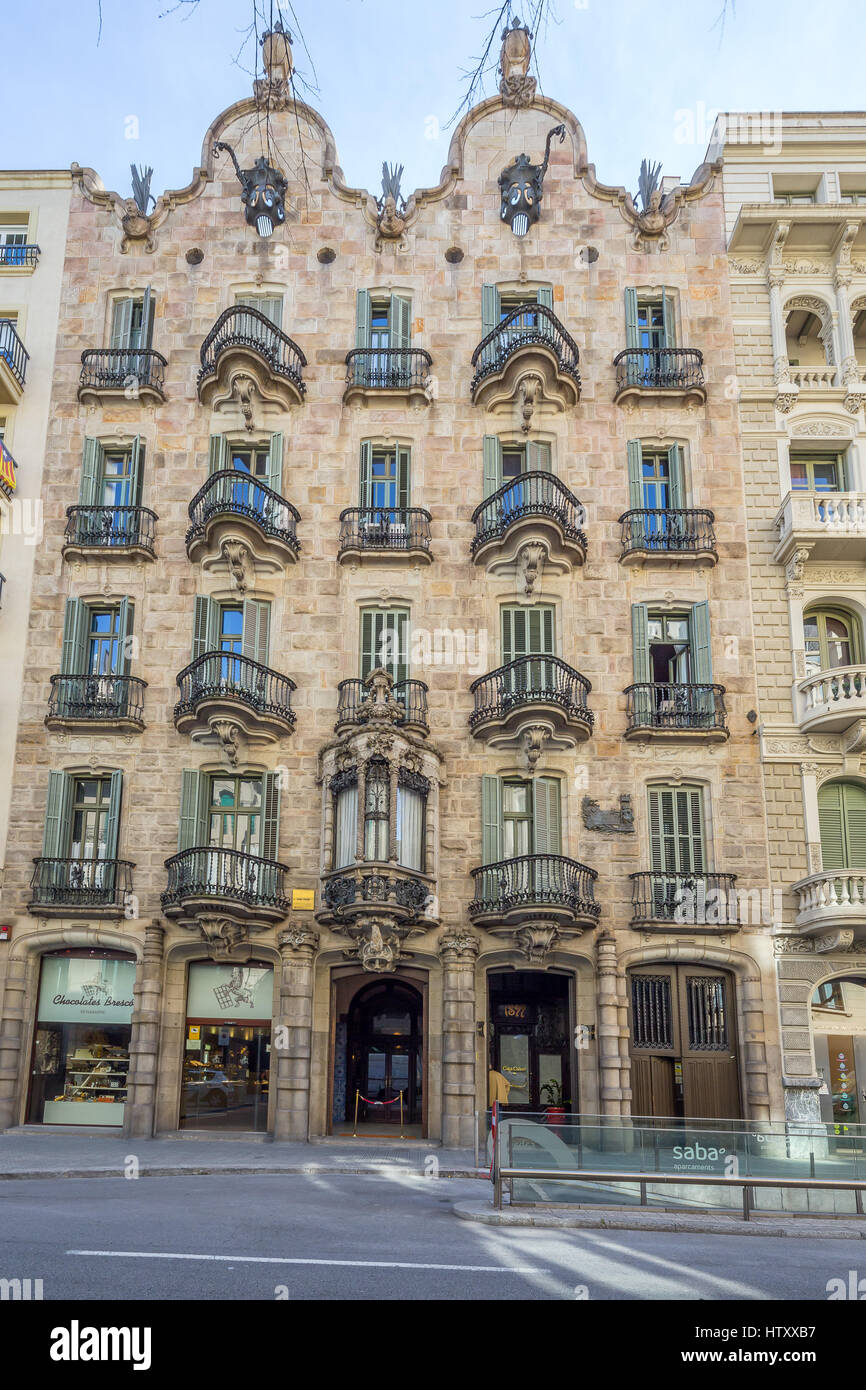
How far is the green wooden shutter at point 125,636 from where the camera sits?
84.9 feet

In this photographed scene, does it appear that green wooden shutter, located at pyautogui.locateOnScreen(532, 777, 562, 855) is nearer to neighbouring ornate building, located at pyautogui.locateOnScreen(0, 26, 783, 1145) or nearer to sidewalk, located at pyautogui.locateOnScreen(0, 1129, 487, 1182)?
neighbouring ornate building, located at pyautogui.locateOnScreen(0, 26, 783, 1145)

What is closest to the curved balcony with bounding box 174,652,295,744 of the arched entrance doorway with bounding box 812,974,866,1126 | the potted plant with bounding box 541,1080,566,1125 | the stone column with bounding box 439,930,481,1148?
the stone column with bounding box 439,930,481,1148

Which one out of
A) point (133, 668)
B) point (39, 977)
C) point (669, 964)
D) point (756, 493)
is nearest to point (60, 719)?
point (133, 668)

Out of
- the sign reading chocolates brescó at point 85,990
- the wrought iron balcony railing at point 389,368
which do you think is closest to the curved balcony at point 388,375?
the wrought iron balcony railing at point 389,368

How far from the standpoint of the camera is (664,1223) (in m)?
13.7

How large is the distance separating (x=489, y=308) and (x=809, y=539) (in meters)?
10.5

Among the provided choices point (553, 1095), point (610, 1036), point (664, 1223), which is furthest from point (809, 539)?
point (664, 1223)

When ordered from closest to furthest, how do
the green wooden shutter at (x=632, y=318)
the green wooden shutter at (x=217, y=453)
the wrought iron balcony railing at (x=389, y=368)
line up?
the green wooden shutter at (x=217, y=453) < the wrought iron balcony railing at (x=389, y=368) < the green wooden shutter at (x=632, y=318)

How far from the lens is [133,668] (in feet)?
84.8

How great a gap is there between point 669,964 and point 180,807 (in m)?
11.8

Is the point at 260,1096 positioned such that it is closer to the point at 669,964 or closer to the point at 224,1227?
the point at 669,964

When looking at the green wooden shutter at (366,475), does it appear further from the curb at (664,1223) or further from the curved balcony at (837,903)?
the curb at (664,1223)

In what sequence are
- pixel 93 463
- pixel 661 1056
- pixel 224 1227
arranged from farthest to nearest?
pixel 93 463, pixel 661 1056, pixel 224 1227

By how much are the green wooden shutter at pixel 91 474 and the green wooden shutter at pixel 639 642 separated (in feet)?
45.7
